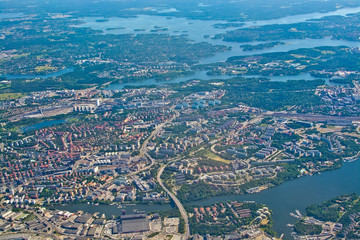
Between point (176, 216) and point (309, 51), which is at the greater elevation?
point (309, 51)

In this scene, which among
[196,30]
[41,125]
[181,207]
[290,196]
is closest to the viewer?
[181,207]

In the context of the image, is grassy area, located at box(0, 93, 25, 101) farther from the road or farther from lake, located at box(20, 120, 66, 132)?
the road

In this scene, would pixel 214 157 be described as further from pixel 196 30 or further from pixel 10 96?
pixel 196 30

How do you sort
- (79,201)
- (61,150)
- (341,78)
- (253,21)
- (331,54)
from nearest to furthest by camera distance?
(79,201)
(61,150)
(341,78)
(331,54)
(253,21)

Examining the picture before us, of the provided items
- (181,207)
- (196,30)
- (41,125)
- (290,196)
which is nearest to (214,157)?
(290,196)

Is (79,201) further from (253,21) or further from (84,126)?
(253,21)

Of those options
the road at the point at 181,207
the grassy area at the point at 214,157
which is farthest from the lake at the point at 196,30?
the road at the point at 181,207

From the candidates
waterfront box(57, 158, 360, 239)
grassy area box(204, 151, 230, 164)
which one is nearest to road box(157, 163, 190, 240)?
waterfront box(57, 158, 360, 239)

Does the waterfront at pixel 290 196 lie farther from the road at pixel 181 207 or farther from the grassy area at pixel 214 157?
the grassy area at pixel 214 157

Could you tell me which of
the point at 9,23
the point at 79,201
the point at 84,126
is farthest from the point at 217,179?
the point at 9,23
